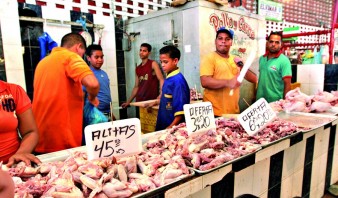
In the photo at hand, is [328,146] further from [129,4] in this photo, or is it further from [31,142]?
[129,4]

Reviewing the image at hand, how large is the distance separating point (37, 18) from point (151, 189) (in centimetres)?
385

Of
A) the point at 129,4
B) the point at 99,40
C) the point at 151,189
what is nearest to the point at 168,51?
the point at 151,189

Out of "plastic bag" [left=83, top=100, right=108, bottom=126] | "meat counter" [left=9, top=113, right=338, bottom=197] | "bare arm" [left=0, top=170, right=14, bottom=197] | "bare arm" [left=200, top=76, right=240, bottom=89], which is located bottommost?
"meat counter" [left=9, top=113, right=338, bottom=197]

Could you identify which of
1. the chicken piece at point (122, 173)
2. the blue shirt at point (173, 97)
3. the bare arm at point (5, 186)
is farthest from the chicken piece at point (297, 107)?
the bare arm at point (5, 186)

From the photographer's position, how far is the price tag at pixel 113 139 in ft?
4.03

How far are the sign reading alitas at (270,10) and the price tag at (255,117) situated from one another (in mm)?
7055

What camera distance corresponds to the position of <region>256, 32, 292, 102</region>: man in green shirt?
372 cm

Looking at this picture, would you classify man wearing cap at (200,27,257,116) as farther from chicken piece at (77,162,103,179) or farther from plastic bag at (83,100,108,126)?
chicken piece at (77,162,103,179)

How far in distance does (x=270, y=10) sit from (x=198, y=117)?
8120 millimetres

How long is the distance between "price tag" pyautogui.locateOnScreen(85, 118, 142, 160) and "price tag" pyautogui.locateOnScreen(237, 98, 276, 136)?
813 millimetres

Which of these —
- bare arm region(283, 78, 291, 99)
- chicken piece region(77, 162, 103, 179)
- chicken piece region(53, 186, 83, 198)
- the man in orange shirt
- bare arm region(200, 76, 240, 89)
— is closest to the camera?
chicken piece region(53, 186, 83, 198)

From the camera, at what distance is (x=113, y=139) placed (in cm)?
128

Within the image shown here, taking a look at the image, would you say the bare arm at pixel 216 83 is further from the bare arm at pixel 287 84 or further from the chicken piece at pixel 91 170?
the chicken piece at pixel 91 170

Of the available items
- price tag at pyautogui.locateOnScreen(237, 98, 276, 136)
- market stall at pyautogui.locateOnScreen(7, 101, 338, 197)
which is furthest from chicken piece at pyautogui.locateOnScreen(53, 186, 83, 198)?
price tag at pyautogui.locateOnScreen(237, 98, 276, 136)
